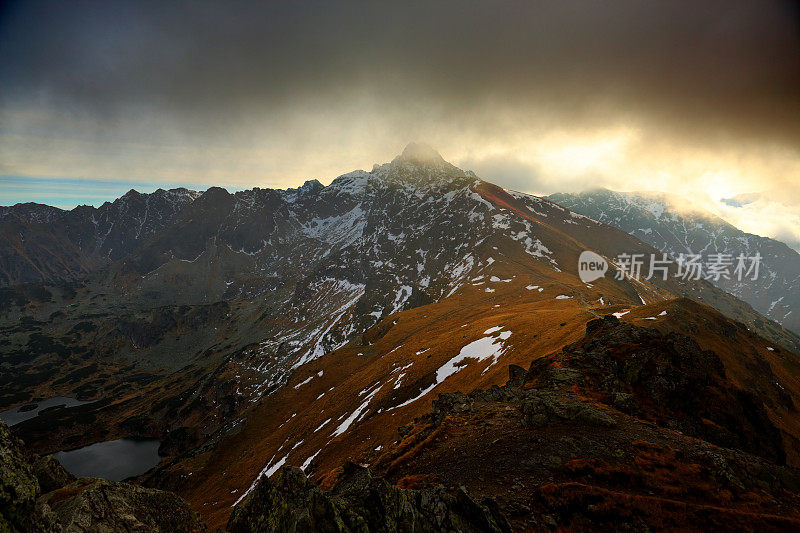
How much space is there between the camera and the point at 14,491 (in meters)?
7.76

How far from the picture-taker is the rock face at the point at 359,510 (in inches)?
459

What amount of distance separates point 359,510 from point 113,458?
194 meters

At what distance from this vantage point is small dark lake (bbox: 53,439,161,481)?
128250 millimetres

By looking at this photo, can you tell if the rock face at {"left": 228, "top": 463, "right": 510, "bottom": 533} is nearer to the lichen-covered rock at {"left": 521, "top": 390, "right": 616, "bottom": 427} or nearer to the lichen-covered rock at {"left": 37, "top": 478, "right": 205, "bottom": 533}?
the lichen-covered rock at {"left": 37, "top": 478, "right": 205, "bottom": 533}

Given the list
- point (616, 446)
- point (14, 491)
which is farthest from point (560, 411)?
point (14, 491)

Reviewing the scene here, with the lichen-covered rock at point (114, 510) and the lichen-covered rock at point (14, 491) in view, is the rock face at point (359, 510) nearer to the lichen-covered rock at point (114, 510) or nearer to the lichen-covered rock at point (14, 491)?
the lichen-covered rock at point (114, 510)

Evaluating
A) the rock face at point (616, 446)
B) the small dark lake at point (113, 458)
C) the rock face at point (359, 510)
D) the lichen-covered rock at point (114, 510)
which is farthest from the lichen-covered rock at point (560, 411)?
A: the small dark lake at point (113, 458)

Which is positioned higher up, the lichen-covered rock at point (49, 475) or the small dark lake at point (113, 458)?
the lichen-covered rock at point (49, 475)

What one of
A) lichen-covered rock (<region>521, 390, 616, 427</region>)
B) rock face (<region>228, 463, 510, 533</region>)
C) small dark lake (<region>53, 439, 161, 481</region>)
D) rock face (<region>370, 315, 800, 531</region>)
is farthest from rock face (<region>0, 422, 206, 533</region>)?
small dark lake (<region>53, 439, 161, 481</region>)

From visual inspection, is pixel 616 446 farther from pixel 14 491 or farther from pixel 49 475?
pixel 49 475

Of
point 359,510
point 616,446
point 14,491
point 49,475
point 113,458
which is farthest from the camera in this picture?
point 113,458

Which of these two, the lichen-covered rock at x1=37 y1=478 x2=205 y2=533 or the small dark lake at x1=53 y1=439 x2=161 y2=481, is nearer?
the lichen-covered rock at x1=37 y1=478 x2=205 y2=533

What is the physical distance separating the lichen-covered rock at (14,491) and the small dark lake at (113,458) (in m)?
164

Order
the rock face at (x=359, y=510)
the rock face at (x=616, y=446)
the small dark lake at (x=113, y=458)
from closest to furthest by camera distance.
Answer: the rock face at (x=359, y=510) < the rock face at (x=616, y=446) < the small dark lake at (x=113, y=458)
